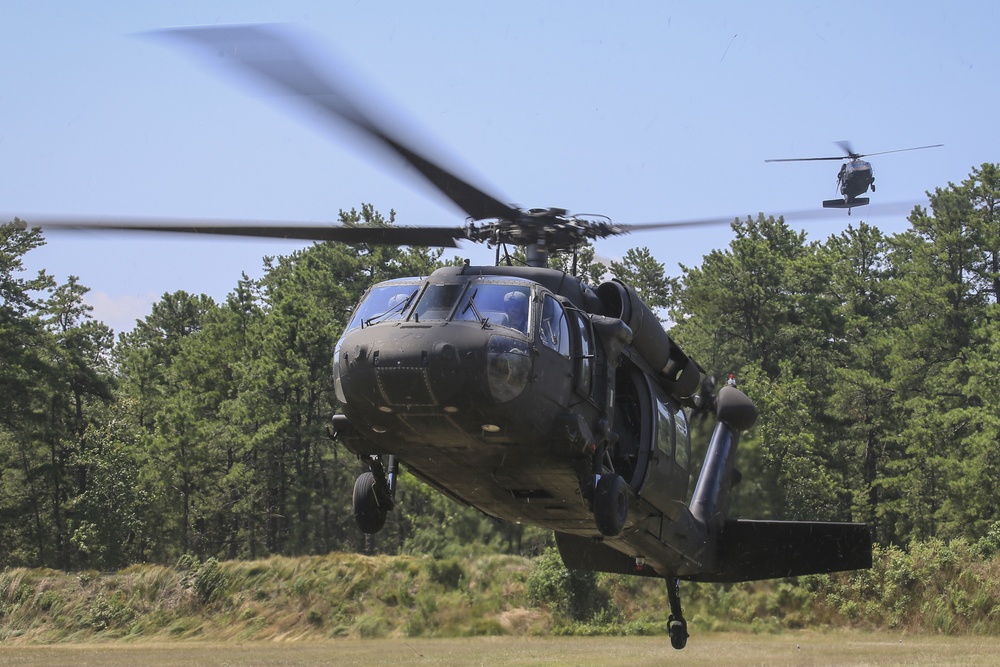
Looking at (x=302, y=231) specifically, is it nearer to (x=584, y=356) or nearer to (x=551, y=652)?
(x=584, y=356)

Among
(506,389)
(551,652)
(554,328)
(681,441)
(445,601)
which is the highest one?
(554,328)

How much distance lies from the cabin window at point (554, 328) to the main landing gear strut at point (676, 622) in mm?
5314

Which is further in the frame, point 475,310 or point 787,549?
point 787,549

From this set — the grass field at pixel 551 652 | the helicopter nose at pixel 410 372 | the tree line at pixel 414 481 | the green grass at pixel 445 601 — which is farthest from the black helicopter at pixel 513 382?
the tree line at pixel 414 481

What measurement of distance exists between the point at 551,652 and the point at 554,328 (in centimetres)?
1287

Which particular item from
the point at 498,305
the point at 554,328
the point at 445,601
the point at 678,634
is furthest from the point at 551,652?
the point at 498,305

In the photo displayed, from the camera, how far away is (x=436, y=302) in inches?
408

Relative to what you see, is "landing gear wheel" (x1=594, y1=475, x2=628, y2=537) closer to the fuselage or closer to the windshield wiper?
the fuselage

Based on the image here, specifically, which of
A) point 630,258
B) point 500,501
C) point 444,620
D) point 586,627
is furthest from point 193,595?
point 630,258

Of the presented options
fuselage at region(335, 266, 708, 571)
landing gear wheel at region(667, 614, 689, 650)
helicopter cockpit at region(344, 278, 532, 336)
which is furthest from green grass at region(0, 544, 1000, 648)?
helicopter cockpit at region(344, 278, 532, 336)

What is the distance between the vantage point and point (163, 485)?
44.7m

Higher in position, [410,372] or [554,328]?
[554,328]

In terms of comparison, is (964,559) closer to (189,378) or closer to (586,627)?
(586,627)

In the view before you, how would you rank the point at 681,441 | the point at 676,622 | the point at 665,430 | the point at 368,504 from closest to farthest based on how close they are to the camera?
the point at 368,504, the point at 665,430, the point at 681,441, the point at 676,622
